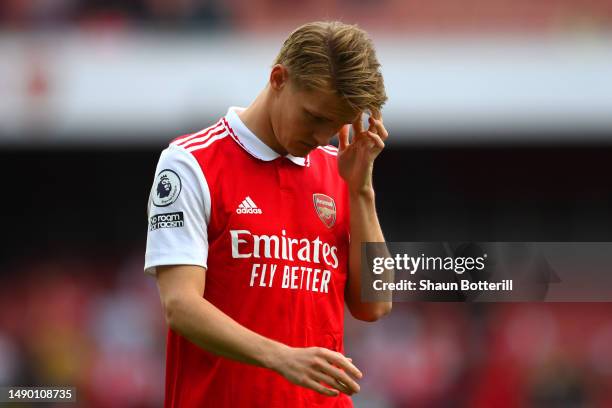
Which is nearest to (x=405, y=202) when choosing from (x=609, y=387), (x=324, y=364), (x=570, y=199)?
(x=570, y=199)

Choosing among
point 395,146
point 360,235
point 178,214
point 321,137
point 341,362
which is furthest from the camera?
point 395,146

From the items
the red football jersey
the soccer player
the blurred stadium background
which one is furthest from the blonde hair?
the blurred stadium background

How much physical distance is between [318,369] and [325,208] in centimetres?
61

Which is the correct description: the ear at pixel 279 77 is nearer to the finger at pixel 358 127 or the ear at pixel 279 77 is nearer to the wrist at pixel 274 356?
the finger at pixel 358 127

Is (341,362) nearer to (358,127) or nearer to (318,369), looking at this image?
(318,369)

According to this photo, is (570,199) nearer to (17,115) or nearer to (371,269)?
(17,115)

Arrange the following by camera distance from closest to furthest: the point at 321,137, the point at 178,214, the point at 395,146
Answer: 1. the point at 178,214
2. the point at 321,137
3. the point at 395,146

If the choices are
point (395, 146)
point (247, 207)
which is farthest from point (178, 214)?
point (395, 146)

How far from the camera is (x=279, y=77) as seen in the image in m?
2.76

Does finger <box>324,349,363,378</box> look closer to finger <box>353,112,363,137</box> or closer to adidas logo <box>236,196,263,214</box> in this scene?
adidas logo <box>236,196,263,214</box>

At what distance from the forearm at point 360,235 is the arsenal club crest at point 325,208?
0.05 m

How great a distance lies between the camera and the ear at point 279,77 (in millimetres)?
2748

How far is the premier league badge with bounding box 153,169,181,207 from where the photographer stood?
265cm

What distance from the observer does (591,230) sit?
38.8 ft
